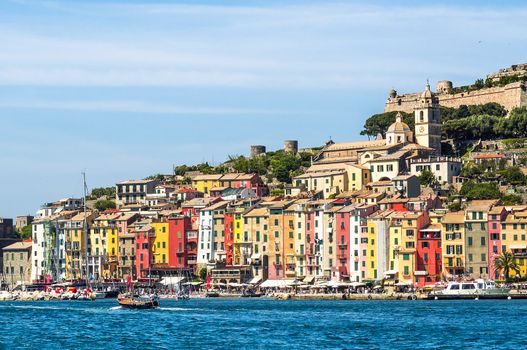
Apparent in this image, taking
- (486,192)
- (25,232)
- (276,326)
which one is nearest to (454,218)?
(486,192)

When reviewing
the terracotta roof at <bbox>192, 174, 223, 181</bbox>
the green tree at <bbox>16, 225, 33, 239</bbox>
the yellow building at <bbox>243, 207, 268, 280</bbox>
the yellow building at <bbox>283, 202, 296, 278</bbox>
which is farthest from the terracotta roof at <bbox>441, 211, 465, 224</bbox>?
the green tree at <bbox>16, 225, 33, 239</bbox>

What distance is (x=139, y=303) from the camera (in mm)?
104500

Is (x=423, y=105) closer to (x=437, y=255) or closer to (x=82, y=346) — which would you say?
(x=437, y=255)

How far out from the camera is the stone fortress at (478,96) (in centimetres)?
15600

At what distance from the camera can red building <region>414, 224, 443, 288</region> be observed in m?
120

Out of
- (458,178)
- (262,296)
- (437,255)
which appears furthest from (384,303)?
(458,178)

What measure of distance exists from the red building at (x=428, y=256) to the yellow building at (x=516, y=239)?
19.8ft

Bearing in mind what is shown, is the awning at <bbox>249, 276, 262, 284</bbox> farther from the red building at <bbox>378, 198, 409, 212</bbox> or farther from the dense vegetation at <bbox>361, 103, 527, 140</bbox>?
the dense vegetation at <bbox>361, 103, 527, 140</bbox>

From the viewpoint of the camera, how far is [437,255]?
11981cm

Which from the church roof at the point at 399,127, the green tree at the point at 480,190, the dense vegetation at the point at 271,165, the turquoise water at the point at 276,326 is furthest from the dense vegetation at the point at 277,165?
the turquoise water at the point at 276,326

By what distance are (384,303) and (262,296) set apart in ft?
68.6

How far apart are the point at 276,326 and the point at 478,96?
84682 millimetres

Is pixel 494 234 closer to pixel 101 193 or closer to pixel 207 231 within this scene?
pixel 207 231

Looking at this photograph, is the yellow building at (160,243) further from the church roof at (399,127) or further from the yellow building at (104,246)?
the church roof at (399,127)
